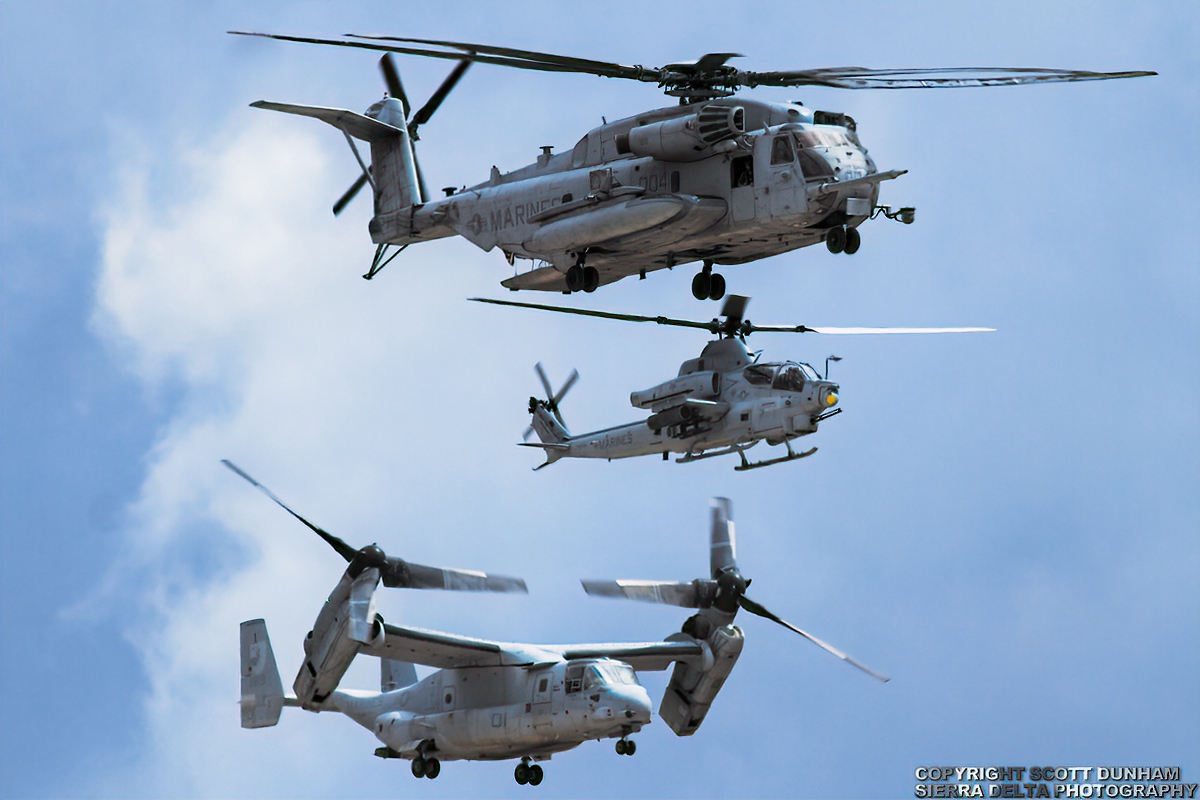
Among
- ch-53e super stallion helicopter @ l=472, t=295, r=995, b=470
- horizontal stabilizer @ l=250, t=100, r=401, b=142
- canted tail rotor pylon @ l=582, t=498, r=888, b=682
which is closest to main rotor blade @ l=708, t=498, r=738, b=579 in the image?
canted tail rotor pylon @ l=582, t=498, r=888, b=682

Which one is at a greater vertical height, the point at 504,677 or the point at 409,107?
the point at 409,107

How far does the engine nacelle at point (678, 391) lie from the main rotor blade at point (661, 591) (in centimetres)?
465

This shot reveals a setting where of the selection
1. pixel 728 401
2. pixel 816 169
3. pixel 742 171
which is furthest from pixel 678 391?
pixel 816 169

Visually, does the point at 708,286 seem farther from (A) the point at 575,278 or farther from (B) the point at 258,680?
(B) the point at 258,680

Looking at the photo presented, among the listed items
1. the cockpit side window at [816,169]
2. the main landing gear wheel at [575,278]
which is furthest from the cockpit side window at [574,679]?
the cockpit side window at [816,169]

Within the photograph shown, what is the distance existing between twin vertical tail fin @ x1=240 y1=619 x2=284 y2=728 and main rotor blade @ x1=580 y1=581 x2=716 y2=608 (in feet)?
23.6

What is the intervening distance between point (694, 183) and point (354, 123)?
35.8ft

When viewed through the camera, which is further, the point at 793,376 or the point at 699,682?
the point at 699,682

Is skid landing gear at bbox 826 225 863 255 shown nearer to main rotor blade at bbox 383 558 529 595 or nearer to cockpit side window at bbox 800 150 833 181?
cockpit side window at bbox 800 150 833 181

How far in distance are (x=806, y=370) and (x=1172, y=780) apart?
724 inches

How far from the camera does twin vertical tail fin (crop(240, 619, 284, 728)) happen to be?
158 feet

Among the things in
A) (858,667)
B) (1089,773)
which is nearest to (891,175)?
(858,667)

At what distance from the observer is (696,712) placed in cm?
5425

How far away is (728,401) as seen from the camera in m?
46.3
